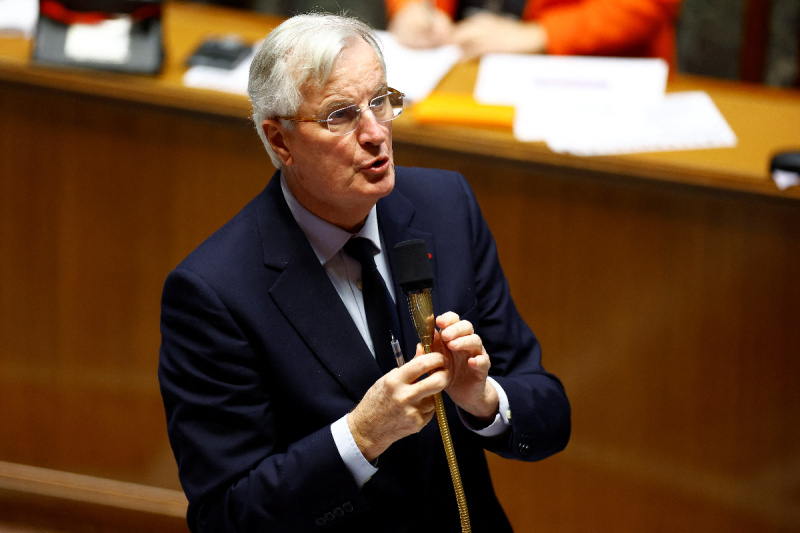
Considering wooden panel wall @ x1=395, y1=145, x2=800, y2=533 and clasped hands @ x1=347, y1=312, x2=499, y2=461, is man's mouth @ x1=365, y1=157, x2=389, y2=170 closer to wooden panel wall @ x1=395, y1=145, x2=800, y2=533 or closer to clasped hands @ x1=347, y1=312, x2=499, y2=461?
clasped hands @ x1=347, y1=312, x2=499, y2=461

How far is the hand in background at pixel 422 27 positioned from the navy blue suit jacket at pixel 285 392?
1343 mm

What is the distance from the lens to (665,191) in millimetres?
2109

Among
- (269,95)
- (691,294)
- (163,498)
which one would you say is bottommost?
(163,498)

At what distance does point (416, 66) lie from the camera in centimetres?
254

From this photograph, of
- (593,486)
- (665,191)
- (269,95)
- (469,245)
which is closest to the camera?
(269,95)

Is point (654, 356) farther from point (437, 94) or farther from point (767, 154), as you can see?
point (437, 94)

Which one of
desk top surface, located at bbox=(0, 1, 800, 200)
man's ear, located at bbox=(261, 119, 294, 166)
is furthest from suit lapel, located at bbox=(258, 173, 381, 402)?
desk top surface, located at bbox=(0, 1, 800, 200)

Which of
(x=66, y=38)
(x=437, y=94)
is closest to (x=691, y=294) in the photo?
(x=437, y=94)

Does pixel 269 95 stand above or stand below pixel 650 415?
above

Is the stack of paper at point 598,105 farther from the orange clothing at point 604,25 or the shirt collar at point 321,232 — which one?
the shirt collar at point 321,232

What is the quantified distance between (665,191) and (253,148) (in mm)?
960

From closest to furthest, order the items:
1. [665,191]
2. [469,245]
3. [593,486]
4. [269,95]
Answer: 1. [269,95]
2. [469,245]
3. [665,191]
4. [593,486]

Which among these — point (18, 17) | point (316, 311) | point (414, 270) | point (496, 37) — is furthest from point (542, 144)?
point (18, 17)

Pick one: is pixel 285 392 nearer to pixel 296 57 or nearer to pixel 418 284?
pixel 418 284
